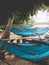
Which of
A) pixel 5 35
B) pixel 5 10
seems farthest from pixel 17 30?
pixel 5 10

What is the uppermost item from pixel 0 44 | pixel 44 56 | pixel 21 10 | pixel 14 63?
pixel 21 10

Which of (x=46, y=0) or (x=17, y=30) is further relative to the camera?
(x=46, y=0)

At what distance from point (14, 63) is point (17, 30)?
178cm

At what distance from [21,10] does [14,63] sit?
5.03 m

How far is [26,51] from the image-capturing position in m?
2.71

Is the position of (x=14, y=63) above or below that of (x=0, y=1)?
below

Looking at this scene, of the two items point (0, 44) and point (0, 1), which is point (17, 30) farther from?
point (0, 1)

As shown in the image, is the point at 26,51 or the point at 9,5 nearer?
A: the point at 26,51

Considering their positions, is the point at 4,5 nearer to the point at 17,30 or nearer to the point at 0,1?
the point at 0,1

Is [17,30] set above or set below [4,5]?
below

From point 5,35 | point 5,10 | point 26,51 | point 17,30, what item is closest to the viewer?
point 26,51

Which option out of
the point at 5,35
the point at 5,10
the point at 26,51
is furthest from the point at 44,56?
the point at 5,10

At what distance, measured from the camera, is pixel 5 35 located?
10.9 feet

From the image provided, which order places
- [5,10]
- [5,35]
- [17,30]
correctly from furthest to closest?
[5,10]
[17,30]
[5,35]
